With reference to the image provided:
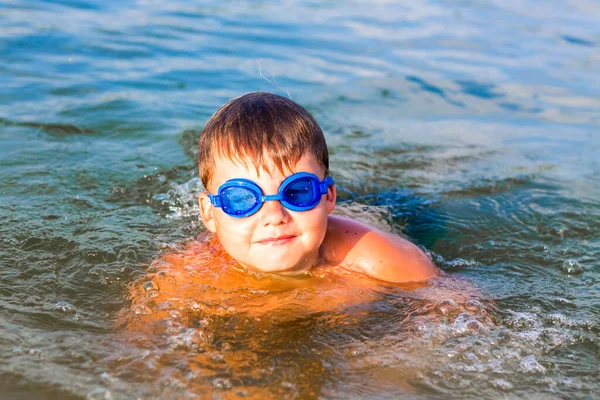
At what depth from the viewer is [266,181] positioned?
12.1ft

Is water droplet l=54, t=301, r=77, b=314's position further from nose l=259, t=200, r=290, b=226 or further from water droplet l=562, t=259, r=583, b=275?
water droplet l=562, t=259, r=583, b=275

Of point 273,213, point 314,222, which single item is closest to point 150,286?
point 273,213

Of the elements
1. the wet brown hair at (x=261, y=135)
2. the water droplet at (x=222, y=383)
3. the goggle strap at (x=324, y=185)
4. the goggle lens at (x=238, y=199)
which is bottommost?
the water droplet at (x=222, y=383)

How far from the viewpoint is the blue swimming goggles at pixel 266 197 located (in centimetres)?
367

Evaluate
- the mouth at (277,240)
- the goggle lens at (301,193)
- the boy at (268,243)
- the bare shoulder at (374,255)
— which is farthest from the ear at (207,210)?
the bare shoulder at (374,255)

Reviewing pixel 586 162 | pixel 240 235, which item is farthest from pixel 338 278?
pixel 586 162

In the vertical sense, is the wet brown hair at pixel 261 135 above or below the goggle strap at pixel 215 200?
above

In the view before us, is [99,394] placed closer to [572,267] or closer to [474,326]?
[474,326]

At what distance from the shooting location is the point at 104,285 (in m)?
4.05

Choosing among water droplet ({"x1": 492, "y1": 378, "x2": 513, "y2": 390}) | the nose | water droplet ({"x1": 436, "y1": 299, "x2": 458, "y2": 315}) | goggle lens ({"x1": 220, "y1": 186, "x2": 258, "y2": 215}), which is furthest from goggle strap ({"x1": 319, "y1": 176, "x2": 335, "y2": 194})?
water droplet ({"x1": 492, "y1": 378, "x2": 513, "y2": 390})

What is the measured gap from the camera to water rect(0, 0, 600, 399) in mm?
3217

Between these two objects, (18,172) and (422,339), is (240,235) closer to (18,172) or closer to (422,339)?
(422,339)

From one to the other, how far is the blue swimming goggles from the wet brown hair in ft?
0.32

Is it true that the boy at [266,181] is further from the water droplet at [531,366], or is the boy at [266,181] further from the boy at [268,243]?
the water droplet at [531,366]
